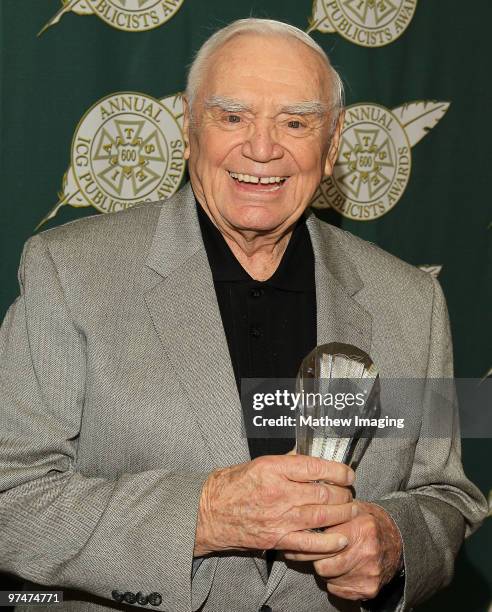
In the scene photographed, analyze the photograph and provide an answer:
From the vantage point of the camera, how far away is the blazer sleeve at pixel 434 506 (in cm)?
155

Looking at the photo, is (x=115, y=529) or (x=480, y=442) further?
(x=480, y=442)

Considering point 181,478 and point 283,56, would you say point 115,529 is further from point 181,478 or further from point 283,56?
point 283,56

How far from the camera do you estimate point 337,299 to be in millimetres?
1689

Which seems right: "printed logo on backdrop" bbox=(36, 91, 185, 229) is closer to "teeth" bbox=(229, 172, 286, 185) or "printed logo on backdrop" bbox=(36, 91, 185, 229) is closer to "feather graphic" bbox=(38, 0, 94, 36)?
"feather graphic" bbox=(38, 0, 94, 36)

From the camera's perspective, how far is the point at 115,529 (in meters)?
1.40

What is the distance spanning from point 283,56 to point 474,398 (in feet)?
4.56

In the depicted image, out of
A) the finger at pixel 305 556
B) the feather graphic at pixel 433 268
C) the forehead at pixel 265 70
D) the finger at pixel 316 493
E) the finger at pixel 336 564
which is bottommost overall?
the finger at pixel 336 564

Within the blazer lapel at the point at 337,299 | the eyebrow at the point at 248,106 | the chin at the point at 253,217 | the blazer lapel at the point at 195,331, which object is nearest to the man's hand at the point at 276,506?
the blazer lapel at the point at 195,331

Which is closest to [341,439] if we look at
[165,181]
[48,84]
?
[165,181]

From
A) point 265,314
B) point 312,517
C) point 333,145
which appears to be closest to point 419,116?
point 333,145

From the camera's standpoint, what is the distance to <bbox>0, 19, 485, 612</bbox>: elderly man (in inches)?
55.0

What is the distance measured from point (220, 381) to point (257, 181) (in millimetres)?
374

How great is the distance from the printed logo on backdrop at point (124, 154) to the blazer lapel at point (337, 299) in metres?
0.56

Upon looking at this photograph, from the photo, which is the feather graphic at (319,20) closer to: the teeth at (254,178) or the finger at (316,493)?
the teeth at (254,178)
